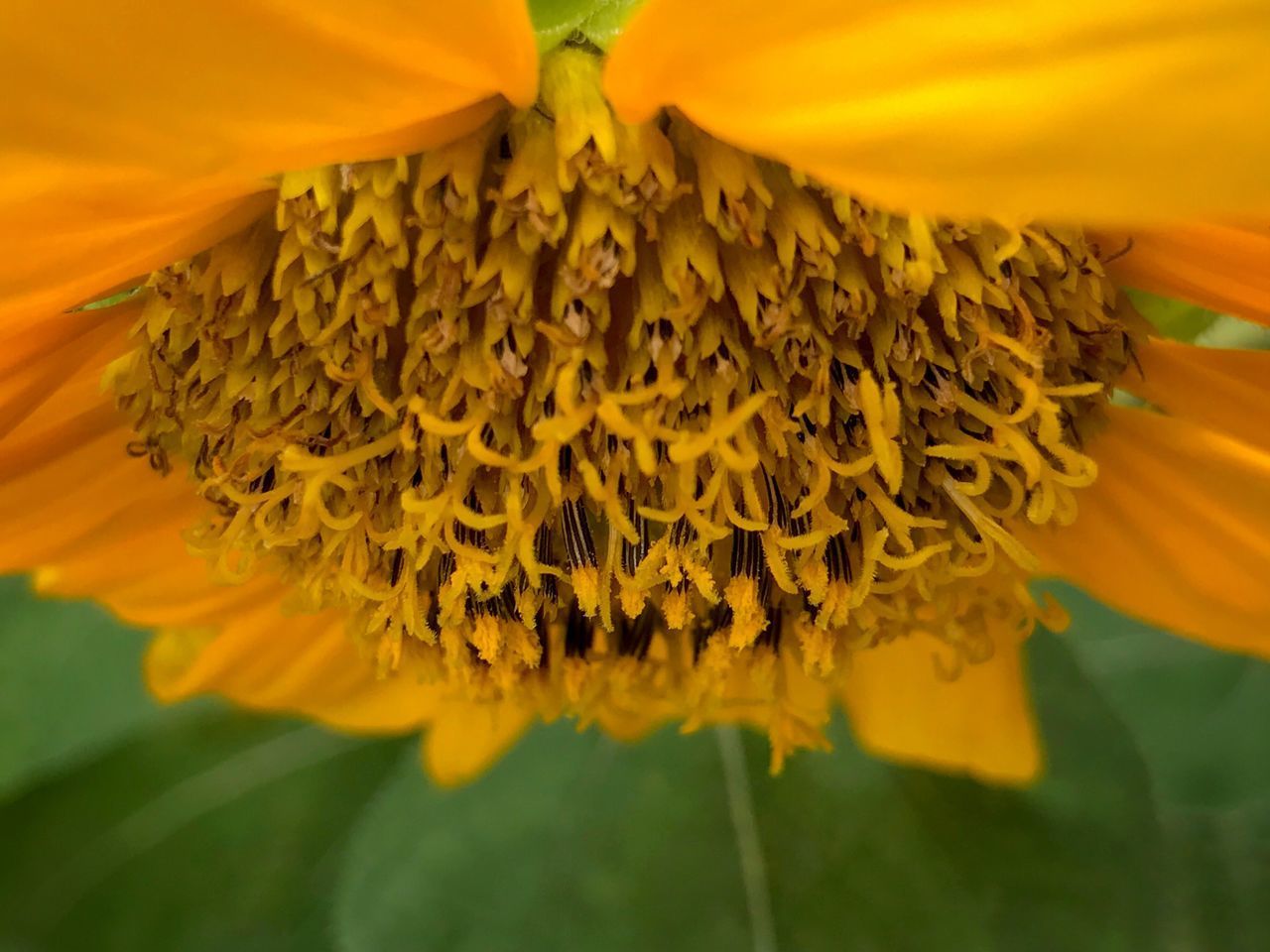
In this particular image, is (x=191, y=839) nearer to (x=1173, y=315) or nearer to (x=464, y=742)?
(x=464, y=742)

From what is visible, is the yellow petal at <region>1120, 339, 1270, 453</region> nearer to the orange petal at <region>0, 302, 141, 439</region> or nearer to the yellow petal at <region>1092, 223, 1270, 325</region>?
the yellow petal at <region>1092, 223, 1270, 325</region>

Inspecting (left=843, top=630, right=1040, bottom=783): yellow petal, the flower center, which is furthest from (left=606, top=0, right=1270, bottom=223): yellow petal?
(left=843, top=630, right=1040, bottom=783): yellow petal

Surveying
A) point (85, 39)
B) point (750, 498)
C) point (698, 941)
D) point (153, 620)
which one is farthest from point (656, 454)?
point (698, 941)

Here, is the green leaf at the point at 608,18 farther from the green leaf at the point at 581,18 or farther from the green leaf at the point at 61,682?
the green leaf at the point at 61,682

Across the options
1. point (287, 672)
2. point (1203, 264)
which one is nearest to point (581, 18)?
point (1203, 264)

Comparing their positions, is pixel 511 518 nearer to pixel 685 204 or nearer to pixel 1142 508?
pixel 685 204

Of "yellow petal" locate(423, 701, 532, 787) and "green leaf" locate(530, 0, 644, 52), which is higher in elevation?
"green leaf" locate(530, 0, 644, 52)

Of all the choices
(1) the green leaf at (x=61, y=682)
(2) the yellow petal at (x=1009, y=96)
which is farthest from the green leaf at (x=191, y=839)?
(2) the yellow petal at (x=1009, y=96)
